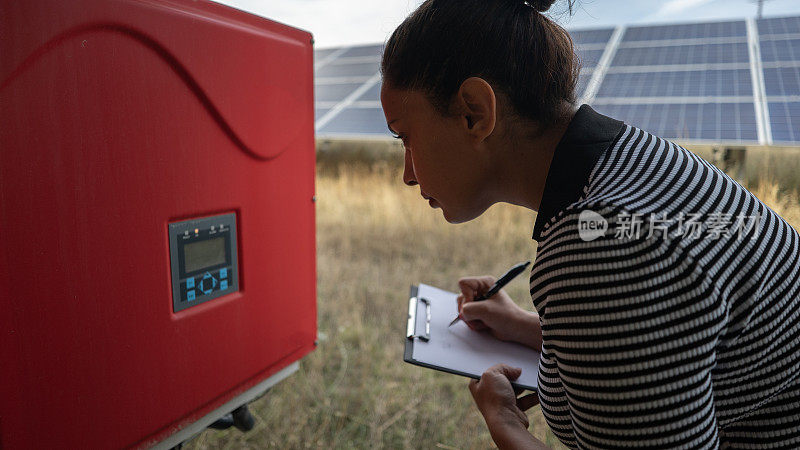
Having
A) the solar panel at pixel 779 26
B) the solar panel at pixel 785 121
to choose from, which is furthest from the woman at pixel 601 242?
the solar panel at pixel 779 26

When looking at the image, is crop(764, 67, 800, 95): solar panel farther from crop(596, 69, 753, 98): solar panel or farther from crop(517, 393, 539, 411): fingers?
crop(517, 393, 539, 411): fingers

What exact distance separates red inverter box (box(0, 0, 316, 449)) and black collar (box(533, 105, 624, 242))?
2.18 feet

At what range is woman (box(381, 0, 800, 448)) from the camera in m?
0.59

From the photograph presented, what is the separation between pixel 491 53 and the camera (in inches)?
31.6

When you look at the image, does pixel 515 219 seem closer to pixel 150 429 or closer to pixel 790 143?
pixel 790 143

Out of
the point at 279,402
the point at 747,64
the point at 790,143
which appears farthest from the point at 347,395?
the point at 747,64

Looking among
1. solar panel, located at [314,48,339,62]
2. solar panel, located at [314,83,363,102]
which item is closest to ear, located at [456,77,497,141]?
solar panel, located at [314,83,363,102]

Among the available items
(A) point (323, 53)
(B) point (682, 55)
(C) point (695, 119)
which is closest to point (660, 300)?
(C) point (695, 119)

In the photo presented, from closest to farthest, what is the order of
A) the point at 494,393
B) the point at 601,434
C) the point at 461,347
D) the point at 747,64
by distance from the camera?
the point at 601,434 < the point at 494,393 < the point at 461,347 < the point at 747,64

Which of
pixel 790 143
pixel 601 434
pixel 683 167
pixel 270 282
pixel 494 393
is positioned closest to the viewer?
pixel 601 434

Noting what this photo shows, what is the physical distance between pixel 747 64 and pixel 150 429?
13.6ft

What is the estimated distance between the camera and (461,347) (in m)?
1.12

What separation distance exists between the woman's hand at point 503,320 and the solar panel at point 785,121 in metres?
1.84

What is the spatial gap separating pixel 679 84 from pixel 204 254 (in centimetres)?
360
